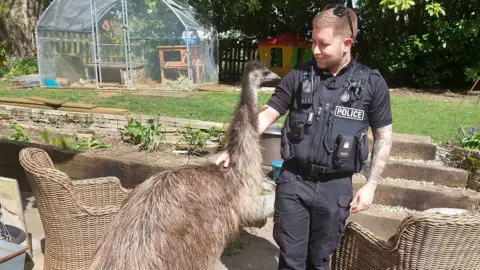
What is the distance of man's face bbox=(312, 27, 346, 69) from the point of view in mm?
2607

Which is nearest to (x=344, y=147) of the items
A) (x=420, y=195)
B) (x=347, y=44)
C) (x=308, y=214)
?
(x=308, y=214)

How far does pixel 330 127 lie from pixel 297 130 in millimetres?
193

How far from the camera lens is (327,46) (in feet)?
8.62

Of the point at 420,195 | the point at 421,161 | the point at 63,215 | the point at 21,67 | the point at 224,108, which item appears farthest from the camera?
the point at 21,67

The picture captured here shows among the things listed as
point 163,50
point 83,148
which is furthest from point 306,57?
point 83,148

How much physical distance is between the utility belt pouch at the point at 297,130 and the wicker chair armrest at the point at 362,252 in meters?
0.77

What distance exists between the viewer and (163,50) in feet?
39.8

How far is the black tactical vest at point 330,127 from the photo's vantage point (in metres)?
2.68

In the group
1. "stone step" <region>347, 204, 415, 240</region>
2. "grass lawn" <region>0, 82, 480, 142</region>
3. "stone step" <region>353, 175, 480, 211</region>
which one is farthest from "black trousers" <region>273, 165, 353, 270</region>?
"grass lawn" <region>0, 82, 480, 142</region>

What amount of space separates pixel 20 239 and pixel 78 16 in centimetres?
1050

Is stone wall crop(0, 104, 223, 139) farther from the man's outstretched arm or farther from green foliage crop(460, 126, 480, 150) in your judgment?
the man's outstretched arm

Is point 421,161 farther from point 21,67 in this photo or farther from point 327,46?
point 21,67

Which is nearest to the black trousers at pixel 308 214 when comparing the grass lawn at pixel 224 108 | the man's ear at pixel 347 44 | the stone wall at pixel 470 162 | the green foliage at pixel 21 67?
the man's ear at pixel 347 44

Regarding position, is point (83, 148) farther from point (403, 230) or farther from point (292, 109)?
point (403, 230)
